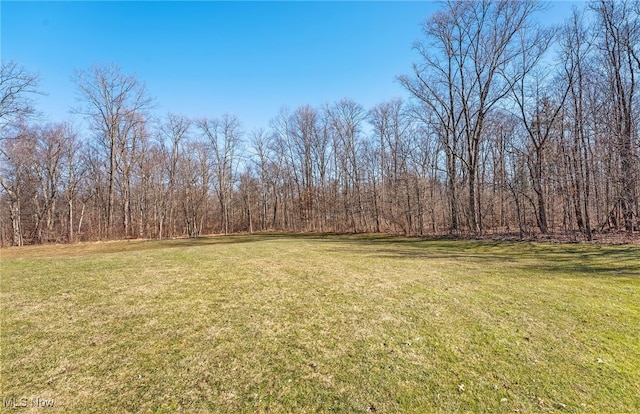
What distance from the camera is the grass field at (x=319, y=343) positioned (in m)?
2.42

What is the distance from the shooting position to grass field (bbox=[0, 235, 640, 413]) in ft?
7.93

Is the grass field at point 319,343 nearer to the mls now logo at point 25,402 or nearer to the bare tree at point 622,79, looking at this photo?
the mls now logo at point 25,402

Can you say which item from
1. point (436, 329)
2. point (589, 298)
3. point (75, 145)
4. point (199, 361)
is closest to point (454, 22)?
point (589, 298)

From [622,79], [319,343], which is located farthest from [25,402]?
[622,79]

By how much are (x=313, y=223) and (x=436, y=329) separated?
25208mm

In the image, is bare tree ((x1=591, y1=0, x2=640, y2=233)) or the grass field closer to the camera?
the grass field

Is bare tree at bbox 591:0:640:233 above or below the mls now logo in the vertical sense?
above

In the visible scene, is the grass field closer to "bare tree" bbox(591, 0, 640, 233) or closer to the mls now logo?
the mls now logo

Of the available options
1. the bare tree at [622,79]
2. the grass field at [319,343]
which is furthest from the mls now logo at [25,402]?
the bare tree at [622,79]

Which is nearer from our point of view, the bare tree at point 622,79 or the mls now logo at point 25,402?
the mls now logo at point 25,402

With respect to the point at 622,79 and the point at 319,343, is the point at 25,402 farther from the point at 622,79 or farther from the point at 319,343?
the point at 622,79

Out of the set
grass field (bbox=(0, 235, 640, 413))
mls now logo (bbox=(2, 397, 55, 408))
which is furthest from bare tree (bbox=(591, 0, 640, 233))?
mls now logo (bbox=(2, 397, 55, 408))

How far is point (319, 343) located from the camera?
3.38 meters

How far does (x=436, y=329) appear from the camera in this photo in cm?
371
